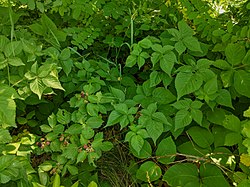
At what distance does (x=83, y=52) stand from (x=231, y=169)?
118cm

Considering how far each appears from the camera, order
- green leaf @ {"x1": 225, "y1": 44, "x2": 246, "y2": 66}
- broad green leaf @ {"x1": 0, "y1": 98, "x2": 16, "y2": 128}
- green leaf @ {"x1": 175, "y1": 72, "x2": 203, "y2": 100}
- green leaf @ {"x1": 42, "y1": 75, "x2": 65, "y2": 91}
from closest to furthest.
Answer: broad green leaf @ {"x1": 0, "y1": 98, "x2": 16, "y2": 128}
green leaf @ {"x1": 42, "y1": 75, "x2": 65, "y2": 91}
green leaf @ {"x1": 175, "y1": 72, "x2": 203, "y2": 100}
green leaf @ {"x1": 225, "y1": 44, "x2": 246, "y2": 66}

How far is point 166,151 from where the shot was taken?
1.88 m

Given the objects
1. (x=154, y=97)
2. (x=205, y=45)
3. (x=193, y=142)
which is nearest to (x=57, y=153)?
(x=154, y=97)

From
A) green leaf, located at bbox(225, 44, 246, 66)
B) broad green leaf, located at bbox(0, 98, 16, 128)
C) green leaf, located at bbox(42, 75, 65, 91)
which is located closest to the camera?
broad green leaf, located at bbox(0, 98, 16, 128)

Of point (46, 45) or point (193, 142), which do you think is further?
point (46, 45)

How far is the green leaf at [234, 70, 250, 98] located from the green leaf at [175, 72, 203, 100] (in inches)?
7.8

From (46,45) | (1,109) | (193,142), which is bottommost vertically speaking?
(193,142)

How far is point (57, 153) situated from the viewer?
75.0 inches

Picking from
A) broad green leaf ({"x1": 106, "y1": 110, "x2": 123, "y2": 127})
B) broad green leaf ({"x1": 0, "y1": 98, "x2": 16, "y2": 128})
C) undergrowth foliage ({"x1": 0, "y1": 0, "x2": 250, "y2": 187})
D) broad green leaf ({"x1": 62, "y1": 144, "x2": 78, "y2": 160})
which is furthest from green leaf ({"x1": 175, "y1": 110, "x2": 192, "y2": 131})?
broad green leaf ({"x1": 0, "y1": 98, "x2": 16, "y2": 128})

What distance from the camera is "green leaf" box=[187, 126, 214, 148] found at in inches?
75.9

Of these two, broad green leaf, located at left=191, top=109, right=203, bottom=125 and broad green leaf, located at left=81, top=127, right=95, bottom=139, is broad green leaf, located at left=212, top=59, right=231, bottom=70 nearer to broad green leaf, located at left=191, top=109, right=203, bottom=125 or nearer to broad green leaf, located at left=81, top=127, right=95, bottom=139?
broad green leaf, located at left=191, top=109, right=203, bottom=125

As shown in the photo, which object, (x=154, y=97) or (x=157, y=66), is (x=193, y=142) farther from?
(x=157, y=66)

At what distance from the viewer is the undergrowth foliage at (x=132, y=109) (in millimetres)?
1792

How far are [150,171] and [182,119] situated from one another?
0.95ft
